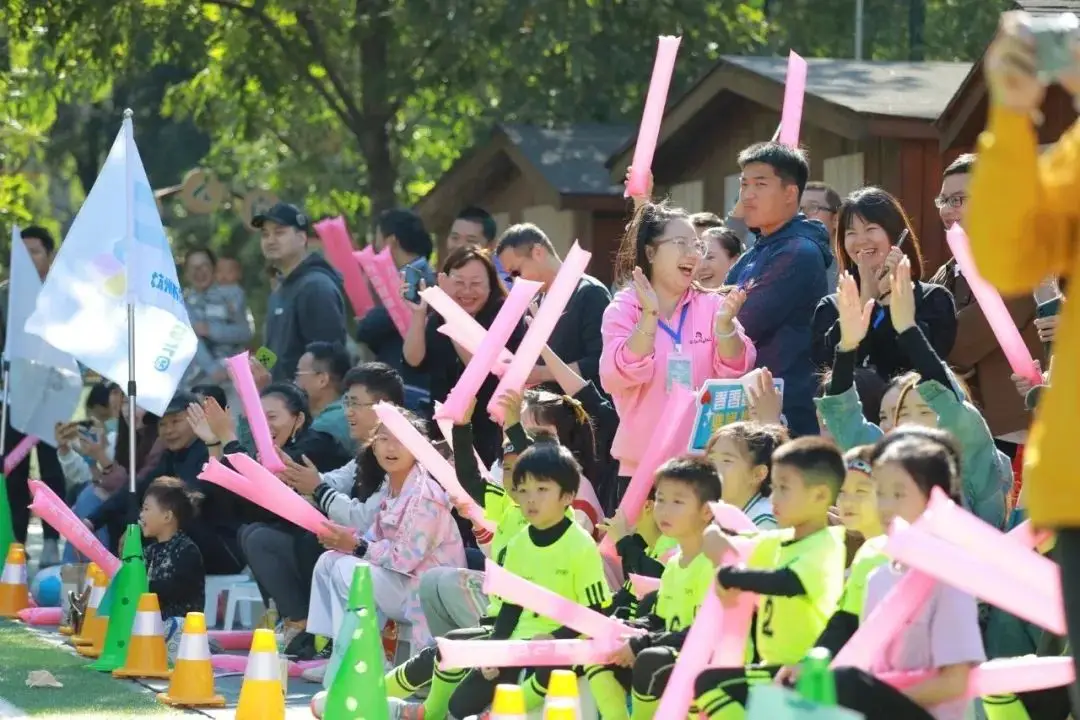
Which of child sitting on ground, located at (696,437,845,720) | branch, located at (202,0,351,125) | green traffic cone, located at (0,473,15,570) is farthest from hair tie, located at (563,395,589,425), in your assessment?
branch, located at (202,0,351,125)

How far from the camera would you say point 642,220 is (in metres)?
8.05

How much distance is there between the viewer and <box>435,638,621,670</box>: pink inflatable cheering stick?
6508 mm

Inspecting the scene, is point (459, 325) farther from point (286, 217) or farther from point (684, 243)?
point (286, 217)

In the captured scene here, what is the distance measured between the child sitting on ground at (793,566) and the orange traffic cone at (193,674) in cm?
312

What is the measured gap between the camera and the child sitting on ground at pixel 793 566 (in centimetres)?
573

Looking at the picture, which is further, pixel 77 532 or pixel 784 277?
pixel 77 532

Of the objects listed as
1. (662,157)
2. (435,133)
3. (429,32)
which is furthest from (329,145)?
(662,157)

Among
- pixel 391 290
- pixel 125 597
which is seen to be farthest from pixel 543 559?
pixel 391 290

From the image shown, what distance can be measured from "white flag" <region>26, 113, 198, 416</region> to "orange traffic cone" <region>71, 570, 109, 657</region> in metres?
0.96

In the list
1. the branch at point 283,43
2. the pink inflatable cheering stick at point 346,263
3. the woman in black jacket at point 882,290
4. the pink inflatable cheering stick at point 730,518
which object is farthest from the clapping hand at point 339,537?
the branch at point 283,43

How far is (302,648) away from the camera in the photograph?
381 inches

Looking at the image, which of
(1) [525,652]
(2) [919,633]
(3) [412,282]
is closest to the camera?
(2) [919,633]

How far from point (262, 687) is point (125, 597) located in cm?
223

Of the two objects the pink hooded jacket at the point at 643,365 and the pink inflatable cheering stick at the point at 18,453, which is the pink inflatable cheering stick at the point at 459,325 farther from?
the pink inflatable cheering stick at the point at 18,453
